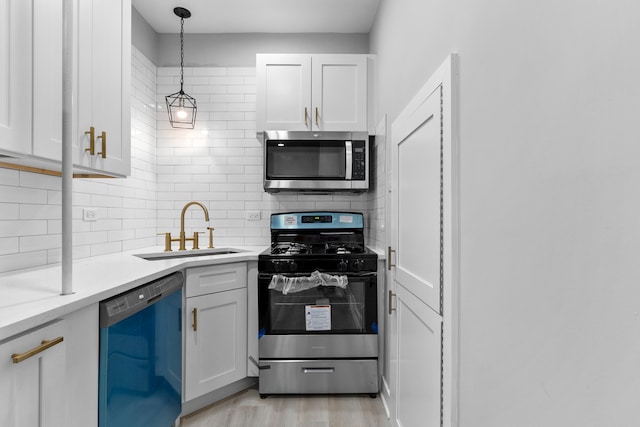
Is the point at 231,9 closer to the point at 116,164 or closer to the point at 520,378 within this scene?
the point at 116,164

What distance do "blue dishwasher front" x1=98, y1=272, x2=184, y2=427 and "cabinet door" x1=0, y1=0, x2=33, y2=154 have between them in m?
0.65

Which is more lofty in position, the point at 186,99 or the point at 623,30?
the point at 186,99

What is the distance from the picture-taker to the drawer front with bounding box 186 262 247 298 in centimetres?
206

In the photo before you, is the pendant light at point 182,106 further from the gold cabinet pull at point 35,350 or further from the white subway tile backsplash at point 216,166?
the gold cabinet pull at point 35,350

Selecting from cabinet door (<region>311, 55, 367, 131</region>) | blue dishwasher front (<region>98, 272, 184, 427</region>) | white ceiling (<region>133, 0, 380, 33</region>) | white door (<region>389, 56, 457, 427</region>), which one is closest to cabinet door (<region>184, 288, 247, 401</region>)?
blue dishwasher front (<region>98, 272, 184, 427</region>)

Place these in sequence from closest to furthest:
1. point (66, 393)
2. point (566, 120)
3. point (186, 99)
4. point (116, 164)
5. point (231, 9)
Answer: point (566, 120)
point (66, 393)
point (116, 164)
point (231, 9)
point (186, 99)

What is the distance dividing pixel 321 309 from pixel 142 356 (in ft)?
3.65

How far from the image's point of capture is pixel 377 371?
2.31 m

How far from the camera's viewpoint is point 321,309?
2297mm

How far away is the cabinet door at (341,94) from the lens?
2.65 meters

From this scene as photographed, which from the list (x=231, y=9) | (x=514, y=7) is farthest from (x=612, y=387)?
(x=231, y=9)

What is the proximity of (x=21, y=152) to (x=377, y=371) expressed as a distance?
2219 mm

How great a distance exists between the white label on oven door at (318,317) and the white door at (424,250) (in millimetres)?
503

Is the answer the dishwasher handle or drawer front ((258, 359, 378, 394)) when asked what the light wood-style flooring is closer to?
drawer front ((258, 359, 378, 394))
